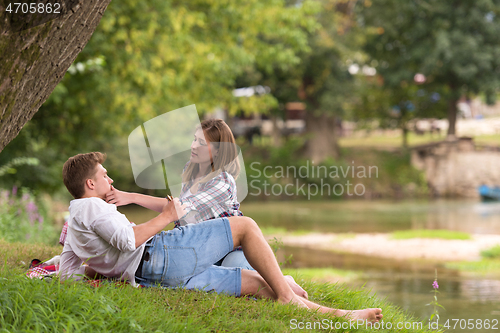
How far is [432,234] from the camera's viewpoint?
12.6 metres

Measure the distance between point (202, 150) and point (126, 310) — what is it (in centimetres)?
123

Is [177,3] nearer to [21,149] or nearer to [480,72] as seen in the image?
[21,149]

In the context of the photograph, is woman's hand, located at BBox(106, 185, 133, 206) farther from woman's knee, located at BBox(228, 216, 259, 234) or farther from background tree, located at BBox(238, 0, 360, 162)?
background tree, located at BBox(238, 0, 360, 162)

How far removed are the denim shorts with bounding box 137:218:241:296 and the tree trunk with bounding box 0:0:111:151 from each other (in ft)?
3.51

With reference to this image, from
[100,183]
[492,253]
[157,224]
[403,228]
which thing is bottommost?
[403,228]

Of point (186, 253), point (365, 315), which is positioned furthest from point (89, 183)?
point (365, 315)

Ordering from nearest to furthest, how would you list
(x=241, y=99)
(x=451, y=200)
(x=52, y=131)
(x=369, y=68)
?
(x=52, y=131) → (x=241, y=99) → (x=451, y=200) → (x=369, y=68)

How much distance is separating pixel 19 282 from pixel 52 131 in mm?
9501

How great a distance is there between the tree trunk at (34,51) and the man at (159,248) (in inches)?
18.0

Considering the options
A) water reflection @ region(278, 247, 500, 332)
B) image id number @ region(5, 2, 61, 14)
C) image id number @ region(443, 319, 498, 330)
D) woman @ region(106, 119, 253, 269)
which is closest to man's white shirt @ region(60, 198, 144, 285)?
woman @ region(106, 119, 253, 269)

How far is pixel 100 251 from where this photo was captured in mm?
3139

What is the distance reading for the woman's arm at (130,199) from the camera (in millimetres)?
3307

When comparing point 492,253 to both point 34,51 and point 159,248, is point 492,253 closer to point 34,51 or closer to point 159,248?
point 159,248

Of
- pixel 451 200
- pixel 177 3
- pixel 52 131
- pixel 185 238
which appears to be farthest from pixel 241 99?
pixel 185 238
